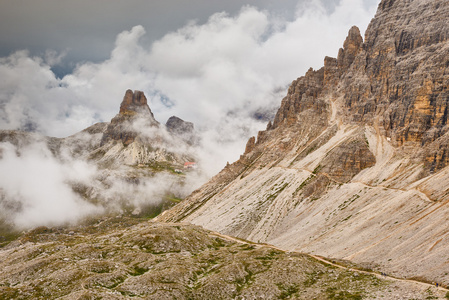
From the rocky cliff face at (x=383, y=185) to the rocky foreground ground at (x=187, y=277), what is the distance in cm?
1230

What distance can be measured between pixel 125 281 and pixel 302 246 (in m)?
64.9

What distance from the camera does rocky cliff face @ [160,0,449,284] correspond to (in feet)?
299

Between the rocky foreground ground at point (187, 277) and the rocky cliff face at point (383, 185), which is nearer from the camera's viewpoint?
the rocky foreground ground at point (187, 277)

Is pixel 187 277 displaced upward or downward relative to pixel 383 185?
upward

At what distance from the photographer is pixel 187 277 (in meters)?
83.2

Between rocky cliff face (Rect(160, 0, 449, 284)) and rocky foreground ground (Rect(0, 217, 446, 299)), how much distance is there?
40.3 ft

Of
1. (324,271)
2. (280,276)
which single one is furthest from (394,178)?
(280,276)

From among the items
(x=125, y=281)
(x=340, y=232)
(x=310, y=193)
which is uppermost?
(x=125, y=281)

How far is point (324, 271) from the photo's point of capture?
3243 inches

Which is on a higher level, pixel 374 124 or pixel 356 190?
pixel 374 124

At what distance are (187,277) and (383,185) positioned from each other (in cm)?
9448

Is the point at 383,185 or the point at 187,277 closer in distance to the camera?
the point at 187,277

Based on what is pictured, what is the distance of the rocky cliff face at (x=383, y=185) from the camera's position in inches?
3585

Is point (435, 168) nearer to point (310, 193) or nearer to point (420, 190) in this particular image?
point (420, 190)
